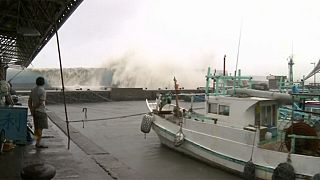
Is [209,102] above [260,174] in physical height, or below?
above

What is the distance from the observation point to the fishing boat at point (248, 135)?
1047 centimetres

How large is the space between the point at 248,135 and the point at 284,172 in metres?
2.16

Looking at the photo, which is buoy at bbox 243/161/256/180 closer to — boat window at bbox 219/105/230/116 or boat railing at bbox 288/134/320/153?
boat railing at bbox 288/134/320/153

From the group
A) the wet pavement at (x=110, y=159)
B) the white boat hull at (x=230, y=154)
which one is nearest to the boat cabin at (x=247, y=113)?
the white boat hull at (x=230, y=154)

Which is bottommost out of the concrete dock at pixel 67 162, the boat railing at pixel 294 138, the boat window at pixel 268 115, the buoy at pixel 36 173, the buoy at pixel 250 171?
the buoy at pixel 250 171

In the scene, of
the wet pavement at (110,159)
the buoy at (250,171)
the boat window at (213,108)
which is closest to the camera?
the wet pavement at (110,159)

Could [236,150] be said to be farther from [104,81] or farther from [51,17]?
[104,81]

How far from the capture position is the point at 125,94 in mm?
48312

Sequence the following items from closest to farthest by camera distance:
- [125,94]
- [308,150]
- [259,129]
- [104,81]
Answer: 1. [308,150]
2. [259,129]
3. [125,94]
4. [104,81]

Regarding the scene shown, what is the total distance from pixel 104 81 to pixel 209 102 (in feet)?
244

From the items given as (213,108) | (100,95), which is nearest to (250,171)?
(213,108)

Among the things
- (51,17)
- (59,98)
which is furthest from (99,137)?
(59,98)

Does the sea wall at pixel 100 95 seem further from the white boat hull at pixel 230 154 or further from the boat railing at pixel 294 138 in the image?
the boat railing at pixel 294 138

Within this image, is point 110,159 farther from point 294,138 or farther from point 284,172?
point 294,138
